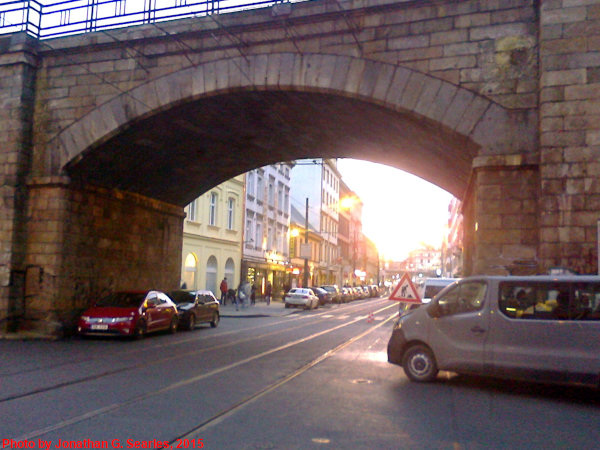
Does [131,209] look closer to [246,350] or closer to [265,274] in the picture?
[246,350]

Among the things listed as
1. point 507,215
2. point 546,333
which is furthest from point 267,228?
point 546,333

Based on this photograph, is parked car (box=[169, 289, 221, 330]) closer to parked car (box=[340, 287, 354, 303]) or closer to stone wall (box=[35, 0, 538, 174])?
stone wall (box=[35, 0, 538, 174])

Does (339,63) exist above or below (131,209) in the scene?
above

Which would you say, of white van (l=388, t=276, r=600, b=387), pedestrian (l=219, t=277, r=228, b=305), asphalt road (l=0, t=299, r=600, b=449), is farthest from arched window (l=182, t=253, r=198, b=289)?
white van (l=388, t=276, r=600, b=387)

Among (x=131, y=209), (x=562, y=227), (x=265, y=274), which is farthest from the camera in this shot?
(x=265, y=274)

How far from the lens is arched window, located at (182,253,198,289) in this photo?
3496 cm

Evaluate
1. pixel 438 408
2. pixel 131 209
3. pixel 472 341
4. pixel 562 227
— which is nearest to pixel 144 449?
pixel 438 408

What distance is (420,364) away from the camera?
9922 mm

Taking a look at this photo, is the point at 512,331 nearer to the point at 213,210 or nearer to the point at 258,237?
the point at 213,210

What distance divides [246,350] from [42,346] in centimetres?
483

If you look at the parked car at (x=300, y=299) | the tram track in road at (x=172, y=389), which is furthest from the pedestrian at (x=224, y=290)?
the tram track in road at (x=172, y=389)

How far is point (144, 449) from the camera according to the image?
5.53 meters

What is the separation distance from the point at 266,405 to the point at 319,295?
3768cm

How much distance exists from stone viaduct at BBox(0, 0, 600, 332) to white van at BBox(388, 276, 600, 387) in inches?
104
